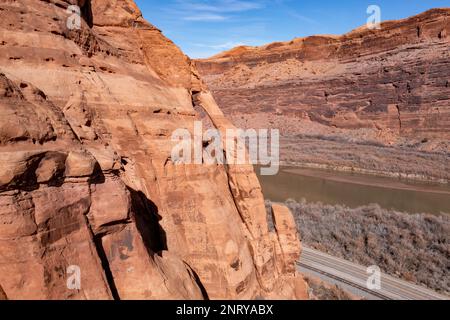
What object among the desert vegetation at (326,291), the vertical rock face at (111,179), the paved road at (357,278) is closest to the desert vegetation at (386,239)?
the paved road at (357,278)

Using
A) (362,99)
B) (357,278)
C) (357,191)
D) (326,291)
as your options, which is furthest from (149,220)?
(362,99)

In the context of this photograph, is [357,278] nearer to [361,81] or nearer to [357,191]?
[357,191]

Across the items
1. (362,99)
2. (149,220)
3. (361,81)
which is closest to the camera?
(149,220)

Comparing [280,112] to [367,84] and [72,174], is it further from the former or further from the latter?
[72,174]

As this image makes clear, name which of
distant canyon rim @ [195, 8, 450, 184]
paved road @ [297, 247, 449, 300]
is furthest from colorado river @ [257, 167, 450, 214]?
paved road @ [297, 247, 449, 300]

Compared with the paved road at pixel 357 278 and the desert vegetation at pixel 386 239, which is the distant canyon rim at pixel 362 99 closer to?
the desert vegetation at pixel 386 239

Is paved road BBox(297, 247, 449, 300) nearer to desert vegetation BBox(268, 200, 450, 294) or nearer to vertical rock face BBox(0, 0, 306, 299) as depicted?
desert vegetation BBox(268, 200, 450, 294)
